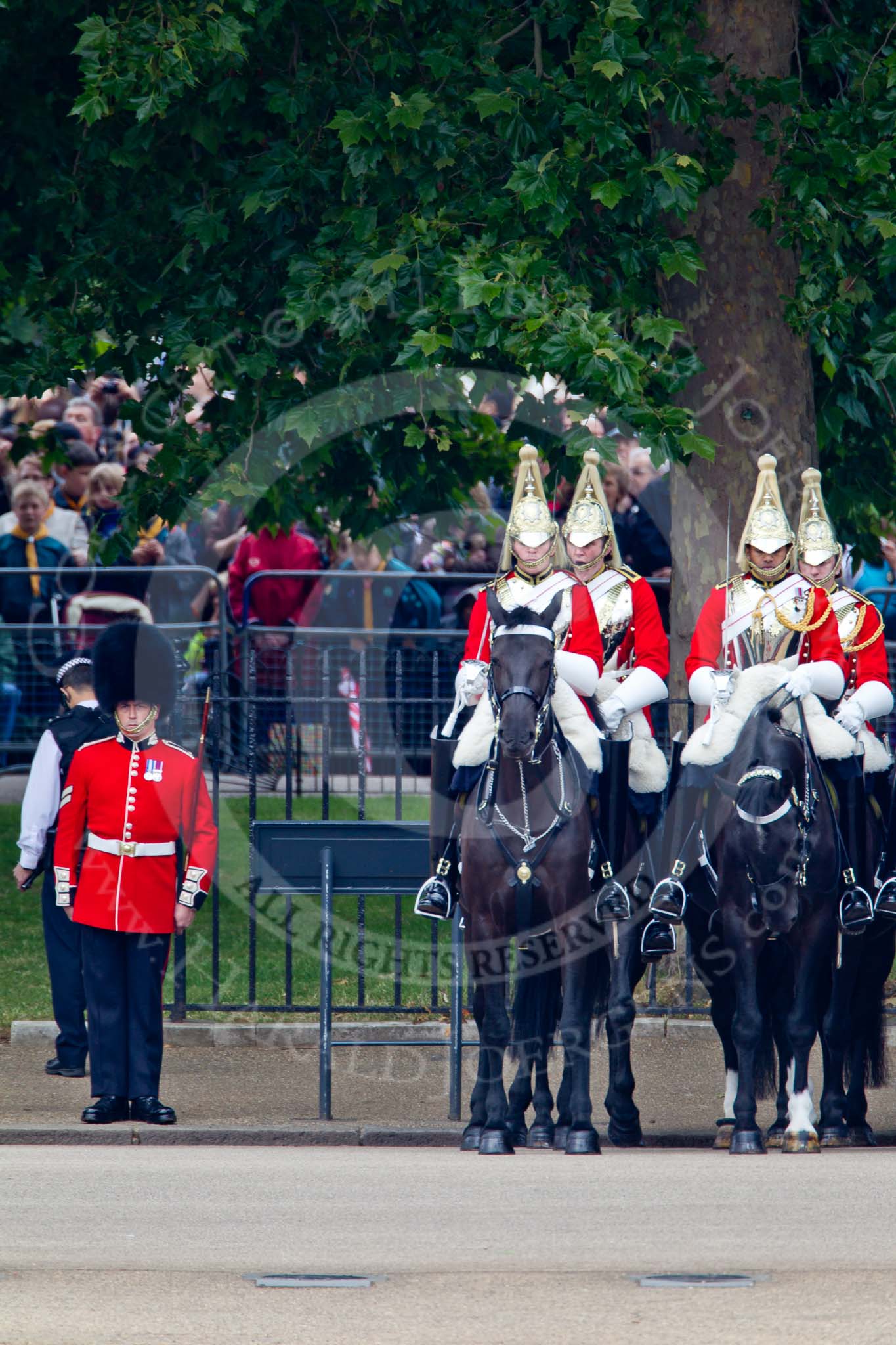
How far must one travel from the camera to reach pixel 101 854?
10648 mm

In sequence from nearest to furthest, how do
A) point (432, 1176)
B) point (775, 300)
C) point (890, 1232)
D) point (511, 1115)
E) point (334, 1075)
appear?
point (890, 1232) < point (432, 1176) < point (511, 1115) < point (334, 1075) < point (775, 300)

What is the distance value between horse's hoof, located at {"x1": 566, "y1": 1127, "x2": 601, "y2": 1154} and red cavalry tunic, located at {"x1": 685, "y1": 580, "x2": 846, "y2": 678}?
2.07 m

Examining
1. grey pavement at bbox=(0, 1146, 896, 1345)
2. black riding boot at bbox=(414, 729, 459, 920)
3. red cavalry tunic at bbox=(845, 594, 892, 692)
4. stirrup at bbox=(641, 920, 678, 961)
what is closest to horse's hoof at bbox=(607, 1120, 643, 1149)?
stirrup at bbox=(641, 920, 678, 961)

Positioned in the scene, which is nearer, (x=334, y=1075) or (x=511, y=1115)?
(x=511, y=1115)

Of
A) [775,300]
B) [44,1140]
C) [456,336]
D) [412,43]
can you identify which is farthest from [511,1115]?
[412,43]

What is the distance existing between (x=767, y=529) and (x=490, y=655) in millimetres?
1662

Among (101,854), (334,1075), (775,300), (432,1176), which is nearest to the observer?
(432,1176)

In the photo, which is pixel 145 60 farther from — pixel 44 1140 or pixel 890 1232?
pixel 890 1232

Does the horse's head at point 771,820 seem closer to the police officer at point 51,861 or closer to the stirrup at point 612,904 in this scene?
the stirrup at point 612,904

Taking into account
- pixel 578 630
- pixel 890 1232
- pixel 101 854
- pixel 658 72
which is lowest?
pixel 890 1232

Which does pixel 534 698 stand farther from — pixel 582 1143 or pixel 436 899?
pixel 582 1143

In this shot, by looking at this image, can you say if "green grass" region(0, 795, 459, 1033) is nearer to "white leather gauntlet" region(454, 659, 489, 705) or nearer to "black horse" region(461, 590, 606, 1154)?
"black horse" region(461, 590, 606, 1154)

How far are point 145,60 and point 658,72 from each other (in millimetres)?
2679

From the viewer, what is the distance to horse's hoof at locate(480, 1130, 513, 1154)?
9750mm
